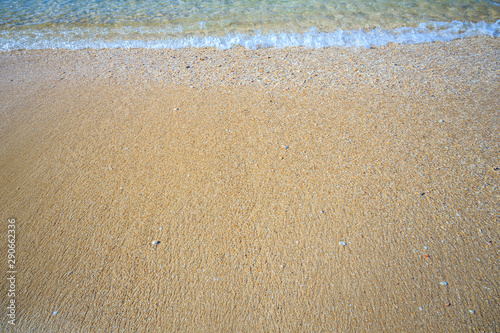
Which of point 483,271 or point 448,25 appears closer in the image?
point 483,271

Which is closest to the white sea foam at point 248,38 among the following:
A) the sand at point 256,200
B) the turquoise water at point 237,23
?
the turquoise water at point 237,23

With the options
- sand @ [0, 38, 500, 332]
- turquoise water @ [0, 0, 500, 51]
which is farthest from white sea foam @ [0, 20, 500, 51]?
sand @ [0, 38, 500, 332]

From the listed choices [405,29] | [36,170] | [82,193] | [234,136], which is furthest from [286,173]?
[405,29]

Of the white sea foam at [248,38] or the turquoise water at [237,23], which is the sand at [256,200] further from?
the turquoise water at [237,23]

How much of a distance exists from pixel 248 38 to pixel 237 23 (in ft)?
2.81

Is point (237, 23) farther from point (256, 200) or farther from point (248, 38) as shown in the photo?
point (256, 200)

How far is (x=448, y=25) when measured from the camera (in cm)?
571

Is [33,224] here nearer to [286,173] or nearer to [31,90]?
[286,173]

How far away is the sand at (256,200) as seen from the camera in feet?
6.24

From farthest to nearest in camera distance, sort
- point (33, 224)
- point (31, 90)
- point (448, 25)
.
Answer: point (448, 25) → point (31, 90) → point (33, 224)

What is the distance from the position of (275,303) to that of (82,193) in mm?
1909

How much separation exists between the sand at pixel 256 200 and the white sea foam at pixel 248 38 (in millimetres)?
1242

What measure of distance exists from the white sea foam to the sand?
4.08ft

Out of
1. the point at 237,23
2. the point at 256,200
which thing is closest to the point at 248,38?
the point at 237,23
